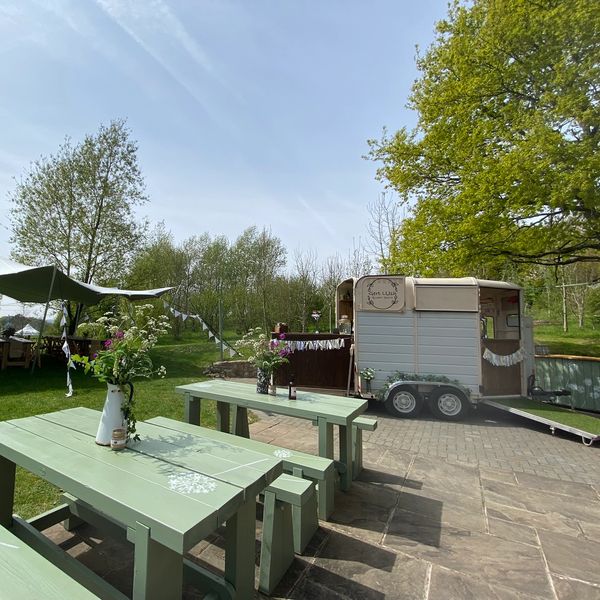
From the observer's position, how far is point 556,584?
192 centimetres

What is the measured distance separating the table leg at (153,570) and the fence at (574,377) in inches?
324

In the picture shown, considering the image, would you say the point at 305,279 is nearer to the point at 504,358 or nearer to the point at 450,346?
the point at 450,346

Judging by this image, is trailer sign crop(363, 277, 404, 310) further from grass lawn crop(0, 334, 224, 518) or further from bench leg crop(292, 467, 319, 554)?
bench leg crop(292, 467, 319, 554)

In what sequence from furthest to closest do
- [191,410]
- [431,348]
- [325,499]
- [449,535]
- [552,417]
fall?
1. [431,348]
2. [552,417]
3. [191,410]
4. [325,499]
5. [449,535]

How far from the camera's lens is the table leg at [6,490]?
2002 mm

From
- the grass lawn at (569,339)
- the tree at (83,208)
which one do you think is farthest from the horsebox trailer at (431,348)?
the tree at (83,208)

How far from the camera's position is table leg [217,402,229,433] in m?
3.62

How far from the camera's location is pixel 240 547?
1.60 m

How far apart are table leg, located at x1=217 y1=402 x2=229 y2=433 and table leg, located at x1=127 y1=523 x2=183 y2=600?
2294 millimetres

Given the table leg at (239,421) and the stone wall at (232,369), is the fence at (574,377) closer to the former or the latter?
the table leg at (239,421)

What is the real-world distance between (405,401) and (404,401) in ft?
0.06

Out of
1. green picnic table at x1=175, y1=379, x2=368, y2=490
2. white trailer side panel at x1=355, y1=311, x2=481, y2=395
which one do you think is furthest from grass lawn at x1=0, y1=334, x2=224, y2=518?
white trailer side panel at x1=355, y1=311, x2=481, y2=395

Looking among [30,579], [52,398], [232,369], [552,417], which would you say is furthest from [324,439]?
[232,369]

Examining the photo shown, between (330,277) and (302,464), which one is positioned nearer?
(302,464)
